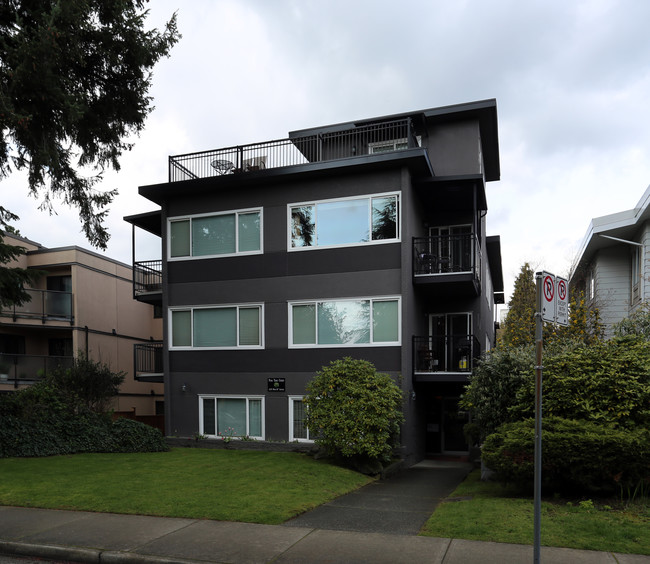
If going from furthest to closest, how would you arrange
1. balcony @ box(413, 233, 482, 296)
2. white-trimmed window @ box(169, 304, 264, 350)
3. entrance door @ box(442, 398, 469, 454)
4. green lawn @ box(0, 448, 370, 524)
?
entrance door @ box(442, 398, 469, 454) < white-trimmed window @ box(169, 304, 264, 350) < balcony @ box(413, 233, 482, 296) < green lawn @ box(0, 448, 370, 524)

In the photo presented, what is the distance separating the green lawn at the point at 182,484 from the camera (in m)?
8.72

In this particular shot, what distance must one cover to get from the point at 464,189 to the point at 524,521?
11.3 m

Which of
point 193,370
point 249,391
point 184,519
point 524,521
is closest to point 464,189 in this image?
point 249,391

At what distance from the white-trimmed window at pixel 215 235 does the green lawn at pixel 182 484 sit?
20.1 ft

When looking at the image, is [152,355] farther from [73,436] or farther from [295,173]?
[295,173]

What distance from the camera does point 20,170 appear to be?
13781mm

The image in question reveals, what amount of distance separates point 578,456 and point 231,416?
10.9 m

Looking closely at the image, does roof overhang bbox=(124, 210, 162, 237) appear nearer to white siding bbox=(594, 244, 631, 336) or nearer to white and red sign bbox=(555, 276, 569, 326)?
white and red sign bbox=(555, 276, 569, 326)

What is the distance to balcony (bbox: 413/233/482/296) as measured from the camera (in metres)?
15.7

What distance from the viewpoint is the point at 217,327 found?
1752 centimetres

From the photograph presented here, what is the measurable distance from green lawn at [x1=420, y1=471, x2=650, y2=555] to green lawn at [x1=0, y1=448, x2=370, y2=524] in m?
2.33

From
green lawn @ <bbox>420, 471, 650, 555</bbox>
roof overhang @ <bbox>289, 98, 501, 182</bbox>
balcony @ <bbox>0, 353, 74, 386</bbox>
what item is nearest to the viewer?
green lawn @ <bbox>420, 471, 650, 555</bbox>

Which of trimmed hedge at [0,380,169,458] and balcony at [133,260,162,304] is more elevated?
balcony at [133,260,162,304]

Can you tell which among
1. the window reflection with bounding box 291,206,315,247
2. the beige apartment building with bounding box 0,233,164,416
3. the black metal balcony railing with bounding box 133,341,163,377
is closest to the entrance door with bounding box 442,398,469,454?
the window reflection with bounding box 291,206,315,247
